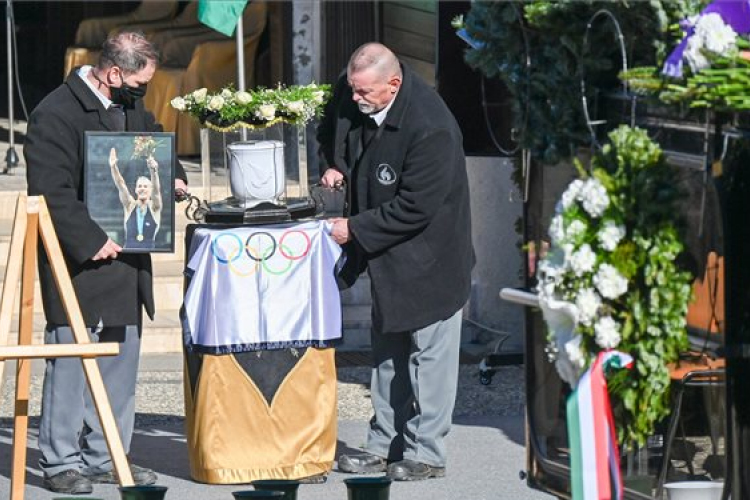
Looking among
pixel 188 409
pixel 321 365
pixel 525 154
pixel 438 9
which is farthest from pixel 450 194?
pixel 438 9

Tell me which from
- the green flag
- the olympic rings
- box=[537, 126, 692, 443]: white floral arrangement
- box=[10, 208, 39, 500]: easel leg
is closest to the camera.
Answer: box=[537, 126, 692, 443]: white floral arrangement

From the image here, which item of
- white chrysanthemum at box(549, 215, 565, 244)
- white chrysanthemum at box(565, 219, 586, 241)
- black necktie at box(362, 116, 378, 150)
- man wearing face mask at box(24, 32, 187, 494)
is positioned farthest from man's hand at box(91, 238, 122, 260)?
white chrysanthemum at box(565, 219, 586, 241)

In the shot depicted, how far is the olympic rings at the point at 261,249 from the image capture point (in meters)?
7.04

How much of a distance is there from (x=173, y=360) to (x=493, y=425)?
2.31 m

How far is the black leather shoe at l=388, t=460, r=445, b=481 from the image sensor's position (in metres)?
7.27

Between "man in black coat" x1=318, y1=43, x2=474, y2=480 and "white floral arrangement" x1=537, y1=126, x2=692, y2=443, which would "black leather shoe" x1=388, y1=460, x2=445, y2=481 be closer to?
"man in black coat" x1=318, y1=43, x2=474, y2=480

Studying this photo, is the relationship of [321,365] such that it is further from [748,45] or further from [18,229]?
[748,45]

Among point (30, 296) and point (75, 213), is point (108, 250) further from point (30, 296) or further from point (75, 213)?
point (30, 296)

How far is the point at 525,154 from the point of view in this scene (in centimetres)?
521

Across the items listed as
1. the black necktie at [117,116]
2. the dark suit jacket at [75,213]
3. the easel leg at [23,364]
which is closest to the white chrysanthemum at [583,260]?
the easel leg at [23,364]

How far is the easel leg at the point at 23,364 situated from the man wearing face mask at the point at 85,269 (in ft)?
1.54

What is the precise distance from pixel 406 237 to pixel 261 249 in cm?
61

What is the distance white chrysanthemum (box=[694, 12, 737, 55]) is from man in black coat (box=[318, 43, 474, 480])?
268cm

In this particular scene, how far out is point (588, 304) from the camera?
4.55 m
